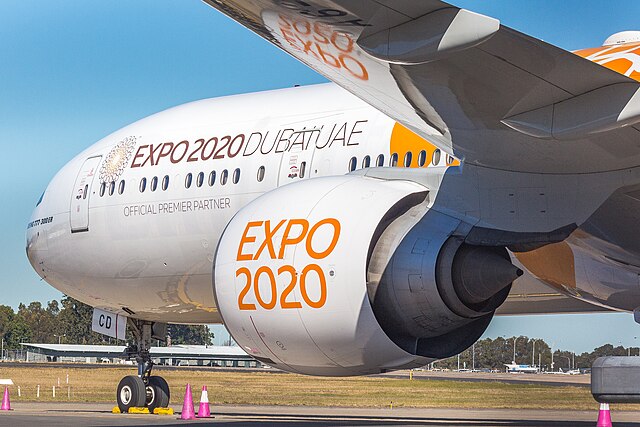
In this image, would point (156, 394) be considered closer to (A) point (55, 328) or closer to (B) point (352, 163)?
(B) point (352, 163)

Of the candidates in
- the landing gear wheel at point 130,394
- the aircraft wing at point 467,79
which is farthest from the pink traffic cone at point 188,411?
the aircraft wing at point 467,79

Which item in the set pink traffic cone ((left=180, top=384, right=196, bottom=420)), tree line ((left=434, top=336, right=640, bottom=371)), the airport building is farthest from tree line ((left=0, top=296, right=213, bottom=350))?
pink traffic cone ((left=180, top=384, right=196, bottom=420))

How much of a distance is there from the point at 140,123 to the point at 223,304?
26.4ft

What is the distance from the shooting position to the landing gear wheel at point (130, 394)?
16.3 m

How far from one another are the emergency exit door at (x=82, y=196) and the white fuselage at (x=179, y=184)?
21mm

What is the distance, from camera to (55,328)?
13775 cm

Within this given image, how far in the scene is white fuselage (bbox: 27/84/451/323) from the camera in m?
12.5

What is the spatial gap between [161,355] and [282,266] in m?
103

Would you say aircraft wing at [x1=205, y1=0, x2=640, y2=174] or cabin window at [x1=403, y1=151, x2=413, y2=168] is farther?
cabin window at [x1=403, y1=151, x2=413, y2=168]

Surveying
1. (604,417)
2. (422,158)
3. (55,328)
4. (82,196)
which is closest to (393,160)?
(422,158)

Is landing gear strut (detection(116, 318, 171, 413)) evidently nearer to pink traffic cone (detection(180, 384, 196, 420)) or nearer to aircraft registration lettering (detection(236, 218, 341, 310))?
pink traffic cone (detection(180, 384, 196, 420))

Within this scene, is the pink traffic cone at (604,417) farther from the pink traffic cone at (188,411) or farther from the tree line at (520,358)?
the tree line at (520,358)

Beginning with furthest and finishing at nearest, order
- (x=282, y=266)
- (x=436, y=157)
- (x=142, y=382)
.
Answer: (x=142, y=382), (x=436, y=157), (x=282, y=266)

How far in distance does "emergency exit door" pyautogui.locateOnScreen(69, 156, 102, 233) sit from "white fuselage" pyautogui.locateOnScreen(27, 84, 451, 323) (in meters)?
0.02
